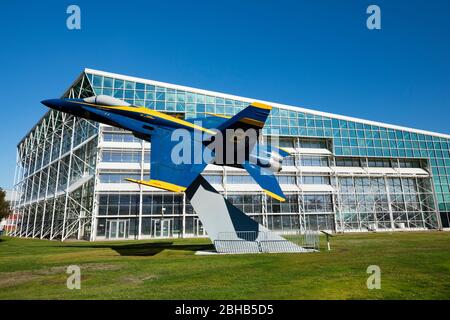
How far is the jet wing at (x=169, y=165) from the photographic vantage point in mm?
15945

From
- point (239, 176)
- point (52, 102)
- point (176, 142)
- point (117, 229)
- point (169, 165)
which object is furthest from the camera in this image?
point (239, 176)

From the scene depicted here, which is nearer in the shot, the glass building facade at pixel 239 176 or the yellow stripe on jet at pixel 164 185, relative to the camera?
the yellow stripe on jet at pixel 164 185

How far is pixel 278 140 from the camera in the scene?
161ft

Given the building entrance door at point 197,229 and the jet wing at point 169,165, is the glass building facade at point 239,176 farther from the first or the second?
the jet wing at point 169,165

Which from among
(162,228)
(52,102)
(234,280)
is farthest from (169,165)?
(162,228)

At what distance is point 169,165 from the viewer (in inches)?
663

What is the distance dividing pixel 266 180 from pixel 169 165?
606 cm

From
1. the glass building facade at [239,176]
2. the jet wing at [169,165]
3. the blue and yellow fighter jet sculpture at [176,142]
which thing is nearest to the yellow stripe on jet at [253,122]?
the blue and yellow fighter jet sculpture at [176,142]

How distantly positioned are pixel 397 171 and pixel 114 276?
185 ft

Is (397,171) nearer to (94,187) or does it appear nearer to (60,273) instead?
(94,187)

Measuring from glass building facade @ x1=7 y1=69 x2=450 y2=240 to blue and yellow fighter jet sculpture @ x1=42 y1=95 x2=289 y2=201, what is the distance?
2227cm

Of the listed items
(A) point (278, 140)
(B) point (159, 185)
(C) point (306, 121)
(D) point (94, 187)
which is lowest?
(B) point (159, 185)

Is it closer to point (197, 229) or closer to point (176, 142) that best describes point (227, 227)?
point (176, 142)
